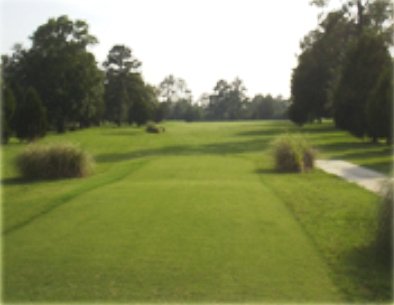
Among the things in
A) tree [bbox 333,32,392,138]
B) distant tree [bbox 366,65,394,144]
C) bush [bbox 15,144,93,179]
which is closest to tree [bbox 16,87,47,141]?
bush [bbox 15,144,93,179]

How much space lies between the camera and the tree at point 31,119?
1565 inches

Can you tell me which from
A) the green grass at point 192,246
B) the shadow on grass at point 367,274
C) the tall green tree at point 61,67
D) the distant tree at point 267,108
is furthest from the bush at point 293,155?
the distant tree at point 267,108

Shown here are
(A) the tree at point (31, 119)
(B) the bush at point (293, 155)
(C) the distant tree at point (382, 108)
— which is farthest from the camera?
(A) the tree at point (31, 119)

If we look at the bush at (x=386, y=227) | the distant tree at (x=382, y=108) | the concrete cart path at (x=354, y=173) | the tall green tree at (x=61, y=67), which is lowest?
the concrete cart path at (x=354, y=173)

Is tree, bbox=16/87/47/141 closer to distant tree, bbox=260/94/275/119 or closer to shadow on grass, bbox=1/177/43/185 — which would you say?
shadow on grass, bbox=1/177/43/185

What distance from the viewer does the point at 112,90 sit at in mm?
81625

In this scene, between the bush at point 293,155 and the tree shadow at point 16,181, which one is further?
the bush at point 293,155

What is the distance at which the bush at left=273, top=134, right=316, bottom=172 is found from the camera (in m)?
18.4

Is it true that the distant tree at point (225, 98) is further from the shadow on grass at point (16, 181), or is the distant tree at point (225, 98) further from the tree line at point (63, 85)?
the shadow on grass at point (16, 181)

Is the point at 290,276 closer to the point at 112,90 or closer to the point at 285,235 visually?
the point at 285,235

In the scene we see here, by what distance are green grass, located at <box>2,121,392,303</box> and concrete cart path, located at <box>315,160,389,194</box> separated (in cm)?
181

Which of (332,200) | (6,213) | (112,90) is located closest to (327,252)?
(332,200)

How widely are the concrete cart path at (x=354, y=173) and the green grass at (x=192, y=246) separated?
1809 millimetres

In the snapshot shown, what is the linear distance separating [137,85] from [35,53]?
27593mm
